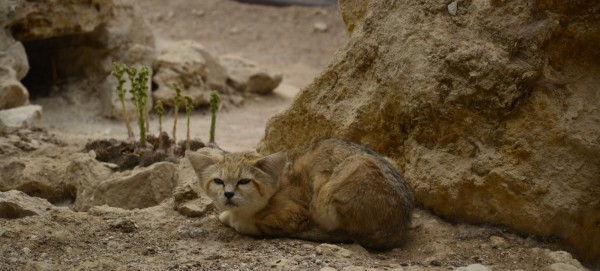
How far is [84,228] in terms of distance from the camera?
604cm

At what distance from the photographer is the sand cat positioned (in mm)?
5848

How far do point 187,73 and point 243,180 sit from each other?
7.43 m

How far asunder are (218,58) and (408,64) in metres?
8.43

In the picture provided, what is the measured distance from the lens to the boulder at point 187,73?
1285 centimetres

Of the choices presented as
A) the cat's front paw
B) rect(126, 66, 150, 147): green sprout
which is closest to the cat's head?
the cat's front paw

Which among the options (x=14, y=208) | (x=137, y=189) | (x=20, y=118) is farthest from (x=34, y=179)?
(x=14, y=208)

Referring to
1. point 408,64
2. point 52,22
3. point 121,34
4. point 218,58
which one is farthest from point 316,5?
point 408,64

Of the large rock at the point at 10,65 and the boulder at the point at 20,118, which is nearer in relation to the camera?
the boulder at the point at 20,118

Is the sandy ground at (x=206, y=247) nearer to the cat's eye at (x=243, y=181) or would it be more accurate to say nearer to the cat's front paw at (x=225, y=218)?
the cat's front paw at (x=225, y=218)

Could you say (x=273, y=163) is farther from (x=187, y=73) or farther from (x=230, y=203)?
(x=187, y=73)

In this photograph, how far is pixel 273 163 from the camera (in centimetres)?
600

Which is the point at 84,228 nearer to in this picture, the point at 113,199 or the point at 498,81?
the point at 113,199

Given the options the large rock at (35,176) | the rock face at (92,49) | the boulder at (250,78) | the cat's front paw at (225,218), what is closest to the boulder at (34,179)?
the large rock at (35,176)

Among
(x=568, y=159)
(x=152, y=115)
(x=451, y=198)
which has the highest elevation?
(x=568, y=159)
